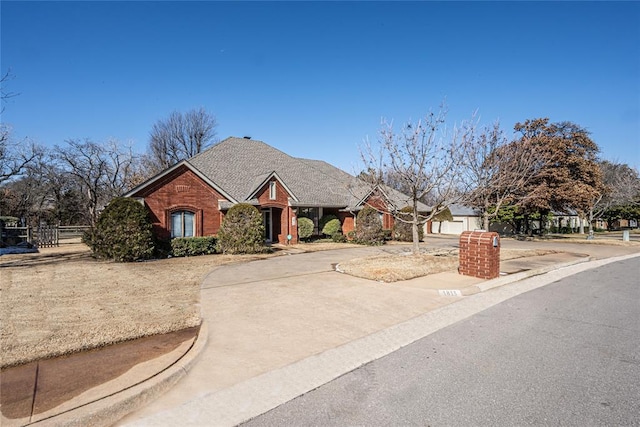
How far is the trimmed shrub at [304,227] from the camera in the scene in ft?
79.5

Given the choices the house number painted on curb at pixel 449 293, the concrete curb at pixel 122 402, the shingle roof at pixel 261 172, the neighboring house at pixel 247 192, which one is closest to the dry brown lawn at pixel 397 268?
the house number painted on curb at pixel 449 293

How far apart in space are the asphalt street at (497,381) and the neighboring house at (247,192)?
9.91m

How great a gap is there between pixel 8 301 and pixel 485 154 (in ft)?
71.6

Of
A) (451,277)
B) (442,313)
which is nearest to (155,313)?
(442,313)

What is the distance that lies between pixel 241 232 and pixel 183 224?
401 cm

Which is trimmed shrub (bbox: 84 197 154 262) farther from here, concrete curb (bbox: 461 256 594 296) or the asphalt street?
the asphalt street

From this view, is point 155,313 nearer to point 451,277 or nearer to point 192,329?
point 192,329

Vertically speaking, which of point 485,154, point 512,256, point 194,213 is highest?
point 485,154

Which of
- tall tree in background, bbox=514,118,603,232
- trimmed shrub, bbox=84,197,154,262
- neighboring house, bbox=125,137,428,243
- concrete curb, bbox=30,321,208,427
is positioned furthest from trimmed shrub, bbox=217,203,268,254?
tall tree in background, bbox=514,118,603,232

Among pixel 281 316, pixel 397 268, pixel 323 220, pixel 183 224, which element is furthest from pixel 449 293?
pixel 323 220

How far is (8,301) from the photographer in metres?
8.15

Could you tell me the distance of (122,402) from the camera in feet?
12.1

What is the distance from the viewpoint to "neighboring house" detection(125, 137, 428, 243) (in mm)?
19219

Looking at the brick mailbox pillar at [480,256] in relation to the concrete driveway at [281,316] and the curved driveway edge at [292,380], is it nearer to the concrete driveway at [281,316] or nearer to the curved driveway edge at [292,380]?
the concrete driveway at [281,316]
